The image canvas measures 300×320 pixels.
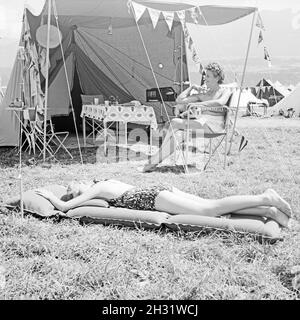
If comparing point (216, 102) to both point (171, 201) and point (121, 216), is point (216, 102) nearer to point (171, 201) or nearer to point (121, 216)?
point (171, 201)

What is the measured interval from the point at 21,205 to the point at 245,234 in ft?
4.20

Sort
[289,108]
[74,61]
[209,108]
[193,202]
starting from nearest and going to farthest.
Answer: [193,202]
[209,108]
[74,61]
[289,108]

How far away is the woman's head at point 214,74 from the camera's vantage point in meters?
4.06

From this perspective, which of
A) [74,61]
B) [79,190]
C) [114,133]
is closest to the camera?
[79,190]

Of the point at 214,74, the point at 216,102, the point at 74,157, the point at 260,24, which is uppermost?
the point at 260,24

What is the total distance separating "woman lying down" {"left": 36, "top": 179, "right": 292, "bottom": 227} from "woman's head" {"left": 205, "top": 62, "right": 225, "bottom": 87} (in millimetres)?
1869

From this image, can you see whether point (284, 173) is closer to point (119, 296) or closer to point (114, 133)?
point (119, 296)

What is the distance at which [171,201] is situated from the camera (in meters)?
2.44

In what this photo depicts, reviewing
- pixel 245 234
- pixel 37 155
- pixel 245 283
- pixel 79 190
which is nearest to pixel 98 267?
pixel 245 283

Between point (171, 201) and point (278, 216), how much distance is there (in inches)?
23.2

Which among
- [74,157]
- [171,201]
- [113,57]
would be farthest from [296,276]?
[113,57]

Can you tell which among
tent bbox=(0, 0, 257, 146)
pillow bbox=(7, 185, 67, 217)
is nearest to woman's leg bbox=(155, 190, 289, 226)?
pillow bbox=(7, 185, 67, 217)

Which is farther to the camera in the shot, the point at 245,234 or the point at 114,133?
the point at 114,133

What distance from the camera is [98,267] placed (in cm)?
187
